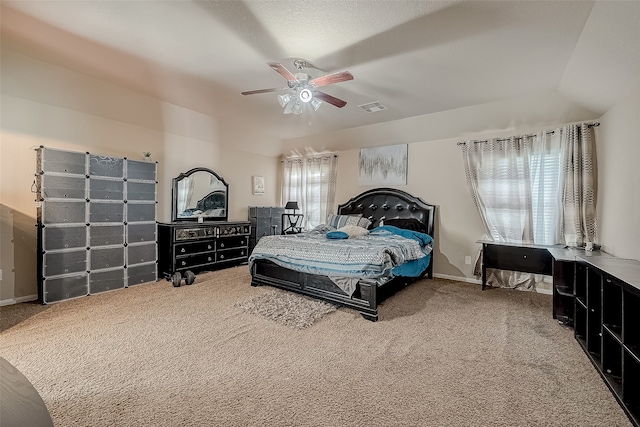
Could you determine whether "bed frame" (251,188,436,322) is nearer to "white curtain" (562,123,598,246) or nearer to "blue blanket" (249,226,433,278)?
"blue blanket" (249,226,433,278)

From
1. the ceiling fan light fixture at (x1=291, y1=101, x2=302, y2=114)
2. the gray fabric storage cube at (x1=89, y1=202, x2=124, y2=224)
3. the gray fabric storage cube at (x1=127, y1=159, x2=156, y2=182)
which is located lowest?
the gray fabric storage cube at (x1=89, y1=202, x2=124, y2=224)

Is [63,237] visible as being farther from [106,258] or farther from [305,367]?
[305,367]

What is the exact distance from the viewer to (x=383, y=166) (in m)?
5.42

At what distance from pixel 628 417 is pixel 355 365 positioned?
157 centimetres

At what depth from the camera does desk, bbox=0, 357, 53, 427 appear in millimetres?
787

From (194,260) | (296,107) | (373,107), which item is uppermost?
(373,107)

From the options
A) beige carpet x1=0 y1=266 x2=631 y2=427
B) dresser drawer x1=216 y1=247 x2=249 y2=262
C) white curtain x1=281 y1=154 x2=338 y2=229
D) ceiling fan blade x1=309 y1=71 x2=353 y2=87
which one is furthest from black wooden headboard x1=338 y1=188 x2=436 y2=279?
ceiling fan blade x1=309 y1=71 x2=353 y2=87

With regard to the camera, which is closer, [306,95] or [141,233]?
[306,95]

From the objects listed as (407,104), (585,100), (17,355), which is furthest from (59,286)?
(585,100)

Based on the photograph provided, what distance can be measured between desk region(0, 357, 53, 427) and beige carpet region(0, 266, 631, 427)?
781 millimetres

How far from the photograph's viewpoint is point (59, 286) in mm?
3350

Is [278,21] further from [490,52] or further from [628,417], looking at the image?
[628,417]

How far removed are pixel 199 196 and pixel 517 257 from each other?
5185mm

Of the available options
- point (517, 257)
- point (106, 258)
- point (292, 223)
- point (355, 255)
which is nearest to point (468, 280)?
point (517, 257)
